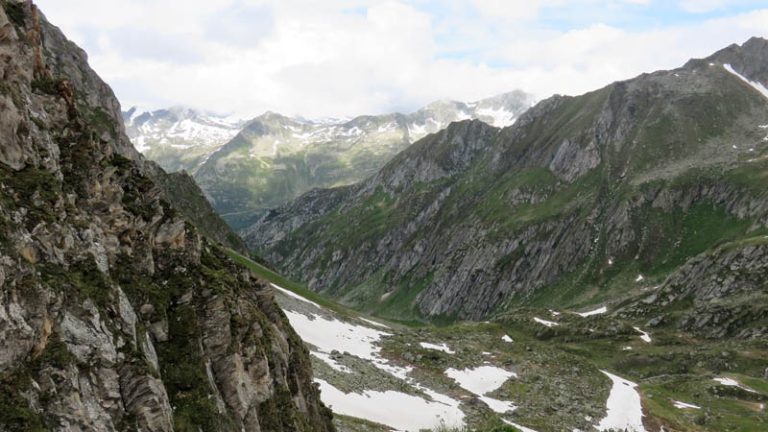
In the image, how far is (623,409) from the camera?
6719 centimetres

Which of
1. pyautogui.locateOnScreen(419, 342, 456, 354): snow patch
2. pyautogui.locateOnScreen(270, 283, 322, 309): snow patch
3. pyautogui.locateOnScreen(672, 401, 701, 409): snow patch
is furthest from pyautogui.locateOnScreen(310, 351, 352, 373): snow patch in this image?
pyautogui.locateOnScreen(672, 401, 701, 409): snow patch

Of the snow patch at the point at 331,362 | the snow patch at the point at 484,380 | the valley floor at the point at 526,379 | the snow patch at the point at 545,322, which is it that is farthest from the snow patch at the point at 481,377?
the snow patch at the point at 545,322

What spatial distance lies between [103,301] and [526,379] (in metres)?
64.0

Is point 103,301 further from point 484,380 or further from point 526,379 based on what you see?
point 526,379

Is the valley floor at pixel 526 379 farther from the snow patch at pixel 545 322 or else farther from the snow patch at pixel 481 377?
the snow patch at pixel 545 322

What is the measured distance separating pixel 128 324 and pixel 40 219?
502cm

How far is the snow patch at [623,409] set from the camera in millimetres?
60800

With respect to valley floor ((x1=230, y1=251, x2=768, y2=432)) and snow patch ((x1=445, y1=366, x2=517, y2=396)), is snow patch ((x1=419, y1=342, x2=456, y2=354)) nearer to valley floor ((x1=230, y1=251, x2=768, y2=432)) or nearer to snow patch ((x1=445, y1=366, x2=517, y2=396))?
valley floor ((x1=230, y1=251, x2=768, y2=432))

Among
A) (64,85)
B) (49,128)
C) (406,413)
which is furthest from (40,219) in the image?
(406,413)

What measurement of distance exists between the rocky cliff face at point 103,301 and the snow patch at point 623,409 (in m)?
41.2

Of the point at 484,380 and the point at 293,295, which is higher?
the point at 293,295

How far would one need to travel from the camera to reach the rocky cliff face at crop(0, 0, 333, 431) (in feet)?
57.8

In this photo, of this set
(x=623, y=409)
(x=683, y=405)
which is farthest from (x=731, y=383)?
(x=623, y=409)

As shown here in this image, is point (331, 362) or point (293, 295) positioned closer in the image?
point (331, 362)
